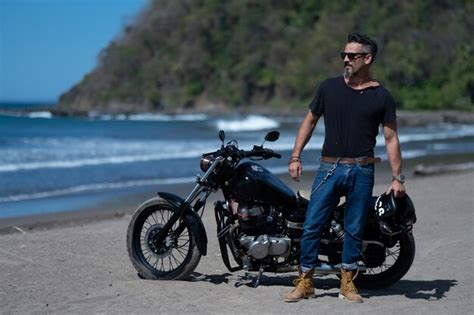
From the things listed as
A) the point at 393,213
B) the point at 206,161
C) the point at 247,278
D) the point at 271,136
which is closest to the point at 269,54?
the point at 247,278

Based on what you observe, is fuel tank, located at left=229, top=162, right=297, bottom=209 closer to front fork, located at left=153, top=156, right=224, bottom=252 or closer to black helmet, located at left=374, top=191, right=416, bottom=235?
front fork, located at left=153, top=156, right=224, bottom=252

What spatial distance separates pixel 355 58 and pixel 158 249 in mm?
2306

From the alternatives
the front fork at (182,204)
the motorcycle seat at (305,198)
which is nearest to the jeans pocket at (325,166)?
the motorcycle seat at (305,198)

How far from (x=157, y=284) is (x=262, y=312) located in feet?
3.79

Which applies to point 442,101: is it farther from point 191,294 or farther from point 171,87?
point 191,294

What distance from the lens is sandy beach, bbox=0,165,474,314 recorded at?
593 centimetres

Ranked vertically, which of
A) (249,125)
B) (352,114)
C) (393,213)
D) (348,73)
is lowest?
(393,213)

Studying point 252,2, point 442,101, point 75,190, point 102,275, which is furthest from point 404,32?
point 102,275

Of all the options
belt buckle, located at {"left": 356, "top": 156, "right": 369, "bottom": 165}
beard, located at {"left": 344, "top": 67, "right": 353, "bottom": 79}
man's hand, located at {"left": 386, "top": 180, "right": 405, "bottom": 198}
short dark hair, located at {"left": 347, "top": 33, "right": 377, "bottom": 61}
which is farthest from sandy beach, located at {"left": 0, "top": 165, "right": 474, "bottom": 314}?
short dark hair, located at {"left": 347, "top": 33, "right": 377, "bottom": 61}

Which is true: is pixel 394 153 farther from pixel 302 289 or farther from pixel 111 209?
pixel 111 209

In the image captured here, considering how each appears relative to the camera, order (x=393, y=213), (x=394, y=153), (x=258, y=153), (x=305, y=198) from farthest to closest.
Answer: (x=258, y=153) → (x=305, y=198) → (x=393, y=213) → (x=394, y=153)

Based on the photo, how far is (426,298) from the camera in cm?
627

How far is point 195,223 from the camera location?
259 inches

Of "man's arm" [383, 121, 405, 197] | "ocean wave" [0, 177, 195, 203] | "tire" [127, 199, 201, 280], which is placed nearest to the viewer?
"man's arm" [383, 121, 405, 197]
